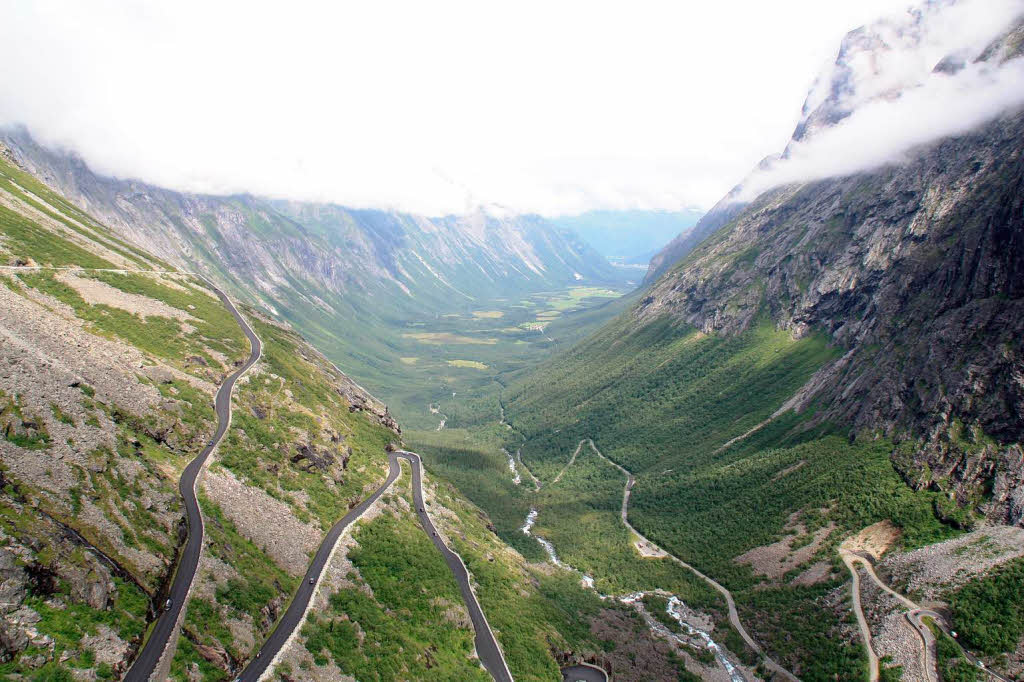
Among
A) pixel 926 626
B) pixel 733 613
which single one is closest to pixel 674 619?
pixel 733 613

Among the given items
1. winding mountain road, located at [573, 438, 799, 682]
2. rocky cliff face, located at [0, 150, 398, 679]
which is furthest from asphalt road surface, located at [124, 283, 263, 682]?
winding mountain road, located at [573, 438, 799, 682]

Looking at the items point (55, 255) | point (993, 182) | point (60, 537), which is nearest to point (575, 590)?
point (60, 537)

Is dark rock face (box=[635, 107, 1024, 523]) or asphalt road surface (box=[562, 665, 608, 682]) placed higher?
dark rock face (box=[635, 107, 1024, 523])

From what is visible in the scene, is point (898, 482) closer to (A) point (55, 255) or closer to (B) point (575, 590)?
(B) point (575, 590)

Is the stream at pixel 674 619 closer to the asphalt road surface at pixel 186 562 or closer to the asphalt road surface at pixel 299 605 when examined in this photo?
the asphalt road surface at pixel 299 605

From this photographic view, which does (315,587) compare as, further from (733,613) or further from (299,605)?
(733,613)

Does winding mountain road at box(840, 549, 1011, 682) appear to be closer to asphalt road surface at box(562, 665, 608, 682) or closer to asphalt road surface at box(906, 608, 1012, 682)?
asphalt road surface at box(906, 608, 1012, 682)

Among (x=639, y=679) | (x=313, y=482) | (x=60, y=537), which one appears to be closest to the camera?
(x=60, y=537)
